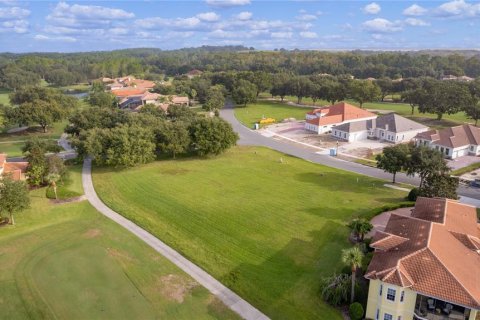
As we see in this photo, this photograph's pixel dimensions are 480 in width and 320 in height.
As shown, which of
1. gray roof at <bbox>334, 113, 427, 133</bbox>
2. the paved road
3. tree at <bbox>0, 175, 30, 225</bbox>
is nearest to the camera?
tree at <bbox>0, 175, 30, 225</bbox>

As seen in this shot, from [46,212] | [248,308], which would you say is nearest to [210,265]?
[248,308]

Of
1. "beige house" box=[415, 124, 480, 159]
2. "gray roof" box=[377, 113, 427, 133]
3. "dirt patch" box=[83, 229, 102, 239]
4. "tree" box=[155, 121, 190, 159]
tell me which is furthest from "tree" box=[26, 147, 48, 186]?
"gray roof" box=[377, 113, 427, 133]

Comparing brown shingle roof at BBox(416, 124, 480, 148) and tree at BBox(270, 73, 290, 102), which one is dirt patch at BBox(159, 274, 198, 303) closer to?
brown shingle roof at BBox(416, 124, 480, 148)

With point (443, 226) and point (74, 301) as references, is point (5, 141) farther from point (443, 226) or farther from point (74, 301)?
point (443, 226)

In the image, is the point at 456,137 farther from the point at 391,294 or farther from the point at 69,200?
the point at 69,200

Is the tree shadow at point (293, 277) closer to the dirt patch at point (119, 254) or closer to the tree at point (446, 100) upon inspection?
the dirt patch at point (119, 254)

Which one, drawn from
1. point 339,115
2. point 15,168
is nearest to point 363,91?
point 339,115
